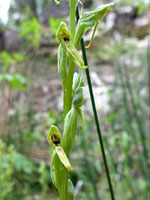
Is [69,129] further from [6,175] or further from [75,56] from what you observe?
[6,175]

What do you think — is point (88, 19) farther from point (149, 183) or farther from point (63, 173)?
point (149, 183)

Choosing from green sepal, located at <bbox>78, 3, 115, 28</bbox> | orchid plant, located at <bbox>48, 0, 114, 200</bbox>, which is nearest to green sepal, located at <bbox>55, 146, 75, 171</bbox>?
orchid plant, located at <bbox>48, 0, 114, 200</bbox>

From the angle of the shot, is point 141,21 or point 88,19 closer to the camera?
point 88,19

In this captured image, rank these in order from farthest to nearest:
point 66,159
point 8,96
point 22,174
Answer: point 8,96, point 22,174, point 66,159

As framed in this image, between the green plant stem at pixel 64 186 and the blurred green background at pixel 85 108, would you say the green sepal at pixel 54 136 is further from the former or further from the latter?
the blurred green background at pixel 85 108

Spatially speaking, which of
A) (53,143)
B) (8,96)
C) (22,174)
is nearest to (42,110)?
(8,96)

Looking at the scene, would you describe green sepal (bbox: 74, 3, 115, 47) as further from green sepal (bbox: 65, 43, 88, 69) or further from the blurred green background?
the blurred green background

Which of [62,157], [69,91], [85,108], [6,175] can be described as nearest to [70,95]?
[69,91]
